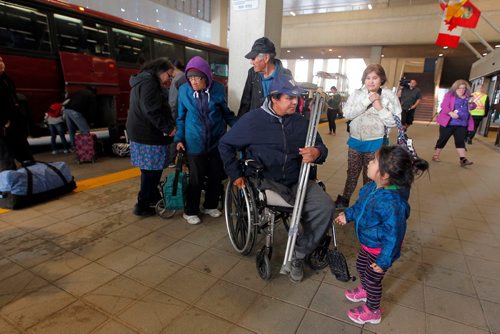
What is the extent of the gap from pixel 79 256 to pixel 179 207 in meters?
0.93

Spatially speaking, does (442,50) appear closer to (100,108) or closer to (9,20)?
(100,108)

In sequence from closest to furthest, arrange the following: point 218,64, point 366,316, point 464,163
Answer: point 366,316
point 464,163
point 218,64

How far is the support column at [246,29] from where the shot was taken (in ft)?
12.2

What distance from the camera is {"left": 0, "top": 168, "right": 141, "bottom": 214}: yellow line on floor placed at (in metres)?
3.84

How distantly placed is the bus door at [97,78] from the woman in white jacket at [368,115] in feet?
16.0

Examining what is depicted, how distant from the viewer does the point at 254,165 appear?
2027mm

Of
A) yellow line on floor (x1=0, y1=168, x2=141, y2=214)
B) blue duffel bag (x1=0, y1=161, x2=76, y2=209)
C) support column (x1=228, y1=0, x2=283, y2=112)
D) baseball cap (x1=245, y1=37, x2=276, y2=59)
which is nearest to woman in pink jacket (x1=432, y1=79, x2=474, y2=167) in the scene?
Result: support column (x1=228, y1=0, x2=283, y2=112)

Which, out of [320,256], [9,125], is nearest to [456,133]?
[320,256]

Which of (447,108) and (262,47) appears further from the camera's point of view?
(447,108)

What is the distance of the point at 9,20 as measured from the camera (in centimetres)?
453

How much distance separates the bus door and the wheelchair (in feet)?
15.1

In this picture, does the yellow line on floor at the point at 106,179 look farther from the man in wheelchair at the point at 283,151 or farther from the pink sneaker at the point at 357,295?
the pink sneaker at the point at 357,295

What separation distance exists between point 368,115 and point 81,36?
211 inches

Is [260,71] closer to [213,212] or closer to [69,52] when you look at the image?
[213,212]
